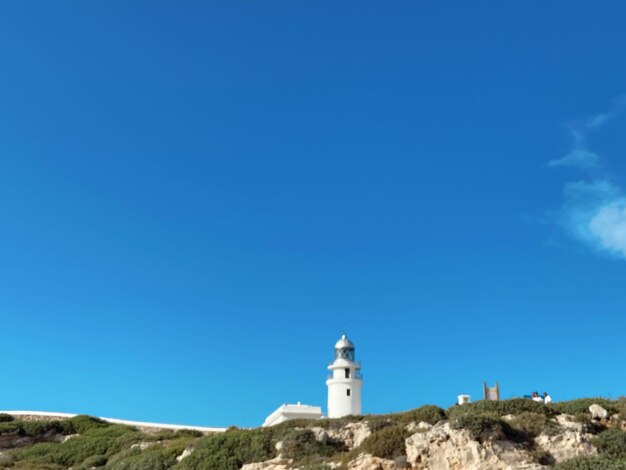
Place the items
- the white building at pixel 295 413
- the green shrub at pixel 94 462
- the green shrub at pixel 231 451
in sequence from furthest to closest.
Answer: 1. the white building at pixel 295 413
2. the green shrub at pixel 94 462
3. the green shrub at pixel 231 451

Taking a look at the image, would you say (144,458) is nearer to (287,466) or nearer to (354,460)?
(287,466)

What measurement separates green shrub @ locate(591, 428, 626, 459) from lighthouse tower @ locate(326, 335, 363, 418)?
27316 millimetres

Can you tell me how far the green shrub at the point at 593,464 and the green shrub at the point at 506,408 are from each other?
4.09m

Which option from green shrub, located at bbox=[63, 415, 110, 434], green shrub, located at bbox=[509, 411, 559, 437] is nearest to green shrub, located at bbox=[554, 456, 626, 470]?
green shrub, located at bbox=[509, 411, 559, 437]

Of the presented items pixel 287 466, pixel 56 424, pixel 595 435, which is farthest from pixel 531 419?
pixel 56 424

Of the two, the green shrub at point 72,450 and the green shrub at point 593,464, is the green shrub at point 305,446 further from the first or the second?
the green shrub at point 72,450

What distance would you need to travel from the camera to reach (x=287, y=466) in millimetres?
19172

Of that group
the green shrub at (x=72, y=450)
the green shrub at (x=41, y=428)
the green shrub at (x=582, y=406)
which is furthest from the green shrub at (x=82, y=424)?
the green shrub at (x=582, y=406)

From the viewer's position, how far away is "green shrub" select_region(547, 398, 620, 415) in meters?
19.7

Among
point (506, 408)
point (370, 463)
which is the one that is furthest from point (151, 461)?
point (506, 408)

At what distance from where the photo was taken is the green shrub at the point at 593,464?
14.4 m

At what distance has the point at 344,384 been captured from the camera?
44.0 metres

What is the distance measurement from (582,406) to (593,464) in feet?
19.1

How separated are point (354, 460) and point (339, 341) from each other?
28.7 meters
